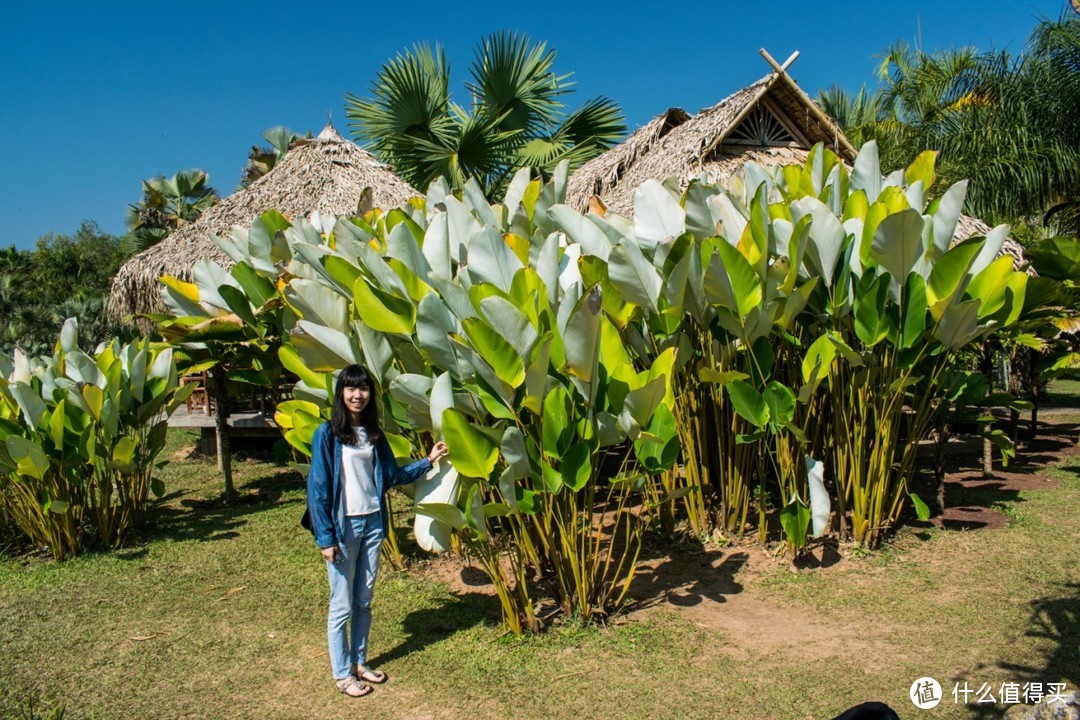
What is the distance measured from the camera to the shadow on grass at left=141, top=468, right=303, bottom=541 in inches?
230

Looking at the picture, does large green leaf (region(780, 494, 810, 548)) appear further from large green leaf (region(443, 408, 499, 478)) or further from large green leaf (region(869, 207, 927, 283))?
large green leaf (region(443, 408, 499, 478))

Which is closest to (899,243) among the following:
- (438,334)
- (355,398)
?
(438,334)

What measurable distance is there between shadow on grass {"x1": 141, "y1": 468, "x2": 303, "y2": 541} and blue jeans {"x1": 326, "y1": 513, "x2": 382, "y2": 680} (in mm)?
2761

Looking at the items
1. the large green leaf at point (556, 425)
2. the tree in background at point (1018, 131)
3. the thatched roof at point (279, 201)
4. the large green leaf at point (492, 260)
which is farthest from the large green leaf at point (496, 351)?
the tree in background at point (1018, 131)

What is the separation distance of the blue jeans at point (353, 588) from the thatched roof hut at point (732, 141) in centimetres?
561

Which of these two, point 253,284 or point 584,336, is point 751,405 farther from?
point 253,284

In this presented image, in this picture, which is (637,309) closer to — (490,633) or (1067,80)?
(490,633)

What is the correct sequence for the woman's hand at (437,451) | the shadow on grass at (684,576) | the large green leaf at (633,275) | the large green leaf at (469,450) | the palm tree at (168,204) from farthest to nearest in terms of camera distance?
the palm tree at (168,204)
the shadow on grass at (684,576)
the large green leaf at (633,275)
the woman's hand at (437,451)
the large green leaf at (469,450)

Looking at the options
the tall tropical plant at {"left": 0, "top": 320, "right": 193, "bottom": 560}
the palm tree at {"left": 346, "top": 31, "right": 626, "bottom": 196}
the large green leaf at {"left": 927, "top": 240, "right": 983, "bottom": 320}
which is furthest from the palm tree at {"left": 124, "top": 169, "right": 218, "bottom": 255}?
the large green leaf at {"left": 927, "top": 240, "right": 983, "bottom": 320}

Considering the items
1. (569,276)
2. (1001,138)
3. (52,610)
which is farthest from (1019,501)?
(1001,138)

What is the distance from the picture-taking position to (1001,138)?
1095 centimetres

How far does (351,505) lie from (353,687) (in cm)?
69

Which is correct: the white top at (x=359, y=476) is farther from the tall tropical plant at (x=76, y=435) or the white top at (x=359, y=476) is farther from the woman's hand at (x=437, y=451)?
the tall tropical plant at (x=76, y=435)

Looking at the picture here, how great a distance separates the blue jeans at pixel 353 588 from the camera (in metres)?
3.21
